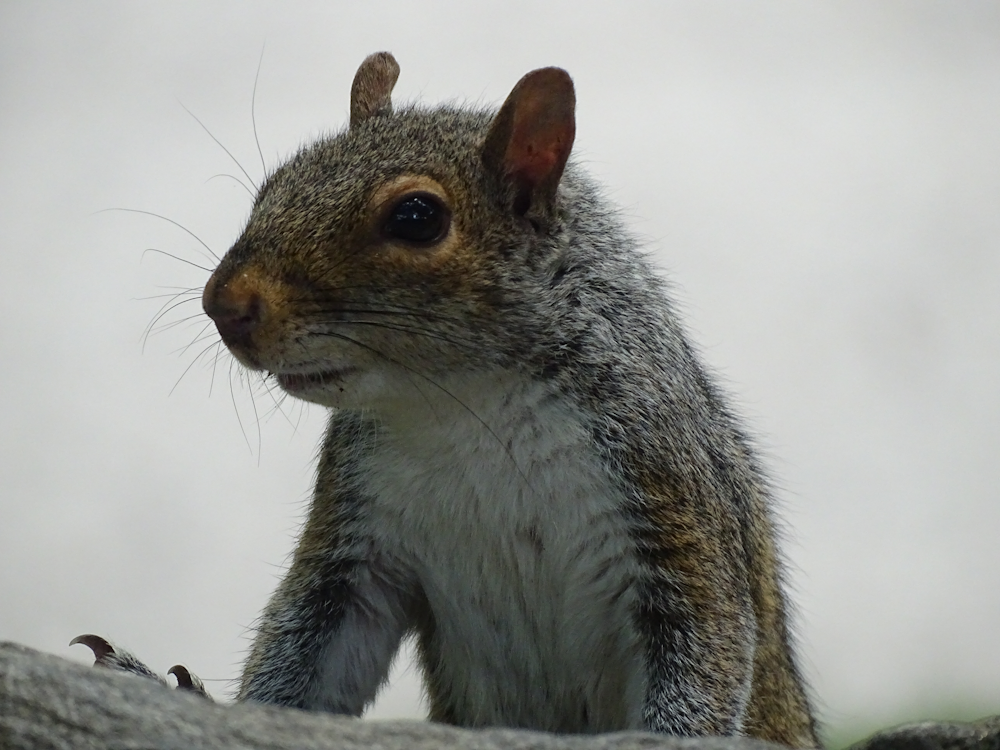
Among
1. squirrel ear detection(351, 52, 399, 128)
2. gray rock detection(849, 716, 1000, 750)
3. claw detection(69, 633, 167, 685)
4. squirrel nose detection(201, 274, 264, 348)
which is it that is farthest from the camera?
squirrel ear detection(351, 52, 399, 128)

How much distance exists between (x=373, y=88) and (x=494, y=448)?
0.79 m

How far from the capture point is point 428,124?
7.08 feet

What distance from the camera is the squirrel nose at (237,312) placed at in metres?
1.80

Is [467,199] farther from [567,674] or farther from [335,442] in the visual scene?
[567,674]

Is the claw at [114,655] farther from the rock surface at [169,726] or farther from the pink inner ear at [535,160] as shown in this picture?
the pink inner ear at [535,160]

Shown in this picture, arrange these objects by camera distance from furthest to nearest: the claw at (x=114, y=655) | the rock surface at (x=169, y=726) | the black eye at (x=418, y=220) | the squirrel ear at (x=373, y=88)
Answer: the squirrel ear at (x=373, y=88), the claw at (x=114, y=655), the black eye at (x=418, y=220), the rock surface at (x=169, y=726)

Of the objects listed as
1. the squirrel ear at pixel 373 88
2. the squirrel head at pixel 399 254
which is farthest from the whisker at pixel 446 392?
the squirrel ear at pixel 373 88

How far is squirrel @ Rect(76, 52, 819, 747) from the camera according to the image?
1.89m

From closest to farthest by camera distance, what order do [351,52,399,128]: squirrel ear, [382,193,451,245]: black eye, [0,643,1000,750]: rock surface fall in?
1. [0,643,1000,750]: rock surface
2. [382,193,451,245]: black eye
3. [351,52,399,128]: squirrel ear

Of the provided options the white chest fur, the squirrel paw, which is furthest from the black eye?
the squirrel paw

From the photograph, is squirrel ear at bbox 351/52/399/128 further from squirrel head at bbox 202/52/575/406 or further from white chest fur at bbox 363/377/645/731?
white chest fur at bbox 363/377/645/731

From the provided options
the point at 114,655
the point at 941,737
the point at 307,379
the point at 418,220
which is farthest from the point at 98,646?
the point at 941,737

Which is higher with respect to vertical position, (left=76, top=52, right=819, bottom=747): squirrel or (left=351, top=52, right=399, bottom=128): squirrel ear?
(left=351, top=52, right=399, bottom=128): squirrel ear

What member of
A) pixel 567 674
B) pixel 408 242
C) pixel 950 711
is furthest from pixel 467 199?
Answer: pixel 950 711
